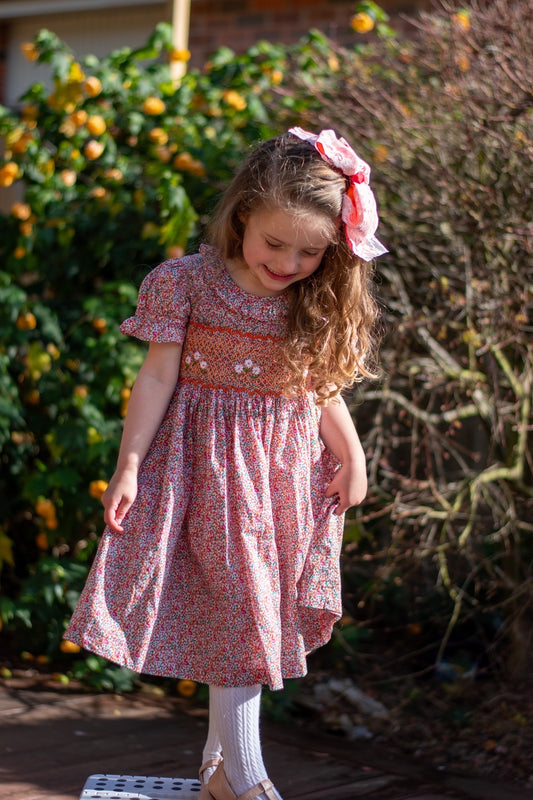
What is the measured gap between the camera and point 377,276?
3268 millimetres

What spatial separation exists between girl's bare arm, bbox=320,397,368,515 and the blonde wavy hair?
7 cm

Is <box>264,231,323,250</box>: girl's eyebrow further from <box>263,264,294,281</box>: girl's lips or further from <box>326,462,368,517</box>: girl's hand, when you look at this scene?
<box>326,462,368,517</box>: girl's hand

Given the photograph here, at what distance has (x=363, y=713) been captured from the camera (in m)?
3.30

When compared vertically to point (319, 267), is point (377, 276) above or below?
below

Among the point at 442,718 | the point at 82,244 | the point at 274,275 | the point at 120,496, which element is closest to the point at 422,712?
the point at 442,718

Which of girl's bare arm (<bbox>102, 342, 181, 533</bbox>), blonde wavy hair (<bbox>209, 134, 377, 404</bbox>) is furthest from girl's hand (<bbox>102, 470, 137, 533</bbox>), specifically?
blonde wavy hair (<bbox>209, 134, 377, 404</bbox>)

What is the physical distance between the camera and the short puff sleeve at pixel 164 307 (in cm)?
220

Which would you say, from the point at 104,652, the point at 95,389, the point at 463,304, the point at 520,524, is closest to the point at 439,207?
the point at 463,304

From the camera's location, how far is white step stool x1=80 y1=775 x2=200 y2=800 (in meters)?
2.30

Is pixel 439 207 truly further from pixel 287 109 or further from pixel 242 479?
pixel 242 479

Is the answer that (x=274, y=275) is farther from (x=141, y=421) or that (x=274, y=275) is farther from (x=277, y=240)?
(x=141, y=421)

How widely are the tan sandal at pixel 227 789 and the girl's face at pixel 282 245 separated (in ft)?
3.52

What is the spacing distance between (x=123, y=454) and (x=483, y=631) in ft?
6.38

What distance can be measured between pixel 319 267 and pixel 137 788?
1.30 metres
